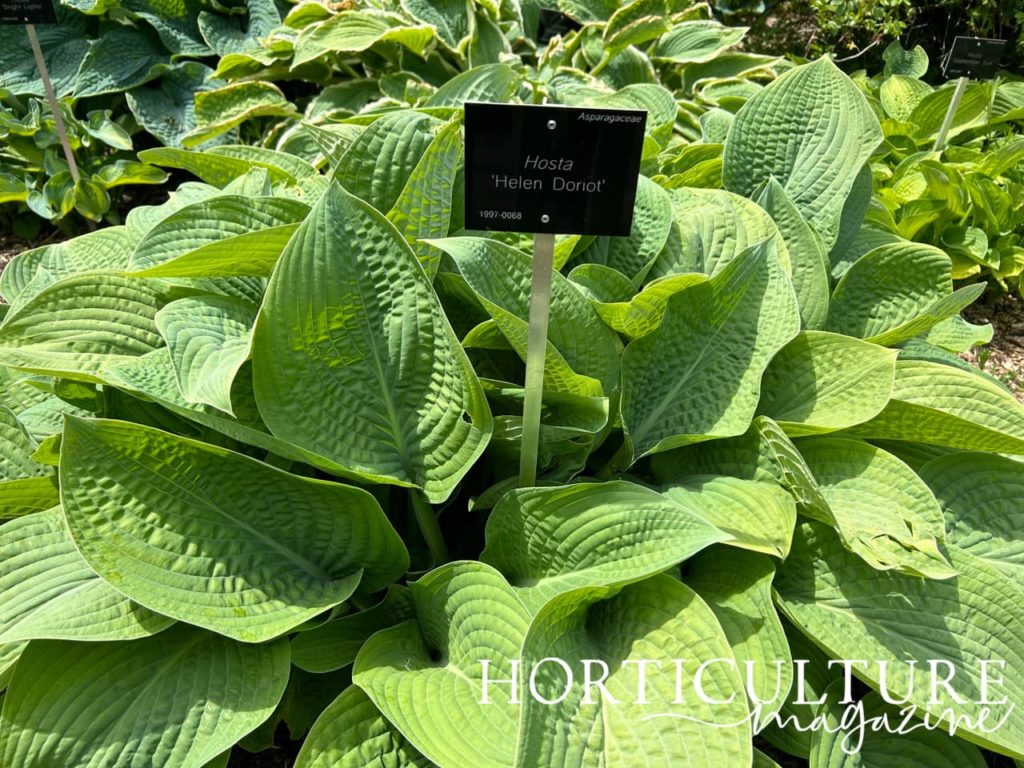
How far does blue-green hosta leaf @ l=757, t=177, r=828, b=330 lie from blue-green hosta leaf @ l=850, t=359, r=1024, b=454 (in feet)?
0.70

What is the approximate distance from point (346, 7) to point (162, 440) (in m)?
3.20

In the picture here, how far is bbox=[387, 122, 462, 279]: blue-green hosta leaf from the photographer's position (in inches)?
63.1

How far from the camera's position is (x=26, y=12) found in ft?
9.09

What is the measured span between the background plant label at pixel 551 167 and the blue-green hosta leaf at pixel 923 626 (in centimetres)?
76

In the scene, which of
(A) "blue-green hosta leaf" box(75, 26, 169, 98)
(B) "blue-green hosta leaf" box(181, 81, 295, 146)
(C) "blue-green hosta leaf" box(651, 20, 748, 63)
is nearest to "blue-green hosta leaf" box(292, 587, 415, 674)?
(B) "blue-green hosta leaf" box(181, 81, 295, 146)

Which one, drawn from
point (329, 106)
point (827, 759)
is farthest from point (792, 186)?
point (329, 106)

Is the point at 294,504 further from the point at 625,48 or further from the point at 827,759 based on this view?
the point at 625,48

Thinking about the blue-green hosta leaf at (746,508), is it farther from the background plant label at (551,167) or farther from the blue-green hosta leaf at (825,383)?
the background plant label at (551,167)

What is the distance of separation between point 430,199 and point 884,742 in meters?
1.32

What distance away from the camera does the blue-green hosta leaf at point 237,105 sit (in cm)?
355

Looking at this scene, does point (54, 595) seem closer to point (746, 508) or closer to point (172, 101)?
point (746, 508)

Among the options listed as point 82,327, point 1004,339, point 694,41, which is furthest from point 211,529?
point 694,41

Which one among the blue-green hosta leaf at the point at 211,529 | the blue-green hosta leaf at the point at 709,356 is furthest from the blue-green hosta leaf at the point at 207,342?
the blue-green hosta leaf at the point at 709,356

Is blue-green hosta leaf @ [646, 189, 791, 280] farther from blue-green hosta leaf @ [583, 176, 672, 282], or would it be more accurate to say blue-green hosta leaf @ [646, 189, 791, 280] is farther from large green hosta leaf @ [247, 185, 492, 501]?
large green hosta leaf @ [247, 185, 492, 501]
